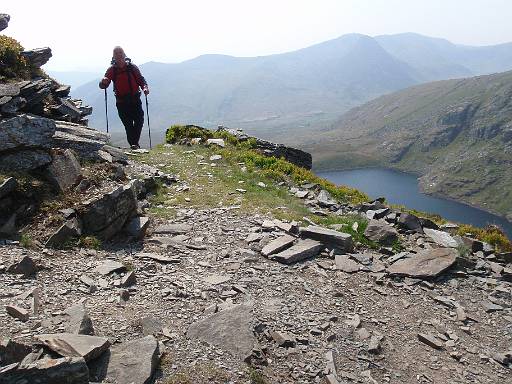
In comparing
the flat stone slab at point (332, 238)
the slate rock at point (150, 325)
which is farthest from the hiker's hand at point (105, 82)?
the slate rock at point (150, 325)

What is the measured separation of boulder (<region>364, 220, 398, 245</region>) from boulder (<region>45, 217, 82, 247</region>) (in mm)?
9554

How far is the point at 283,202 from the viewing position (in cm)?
1797

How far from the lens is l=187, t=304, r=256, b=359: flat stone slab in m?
8.47

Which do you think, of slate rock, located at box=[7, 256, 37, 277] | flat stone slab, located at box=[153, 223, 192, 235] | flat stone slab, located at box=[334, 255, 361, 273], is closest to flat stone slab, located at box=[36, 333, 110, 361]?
slate rock, located at box=[7, 256, 37, 277]

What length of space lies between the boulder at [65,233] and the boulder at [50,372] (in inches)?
209

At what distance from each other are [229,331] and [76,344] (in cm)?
A: 297

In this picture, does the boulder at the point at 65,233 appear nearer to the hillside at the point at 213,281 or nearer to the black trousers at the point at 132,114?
the hillside at the point at 213,281

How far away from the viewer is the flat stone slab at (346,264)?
1293 centimetres

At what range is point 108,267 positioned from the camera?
10.8 metres

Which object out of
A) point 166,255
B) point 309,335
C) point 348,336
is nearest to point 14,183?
point 166,255

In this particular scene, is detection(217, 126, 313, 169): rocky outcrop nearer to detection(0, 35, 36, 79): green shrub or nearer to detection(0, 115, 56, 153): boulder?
detection(0, 35, 36, 79): green shrub

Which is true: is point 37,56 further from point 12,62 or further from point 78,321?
point 78,321

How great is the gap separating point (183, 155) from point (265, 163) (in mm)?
4810

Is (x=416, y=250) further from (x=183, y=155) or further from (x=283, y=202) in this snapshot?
(x=183, y=155)
